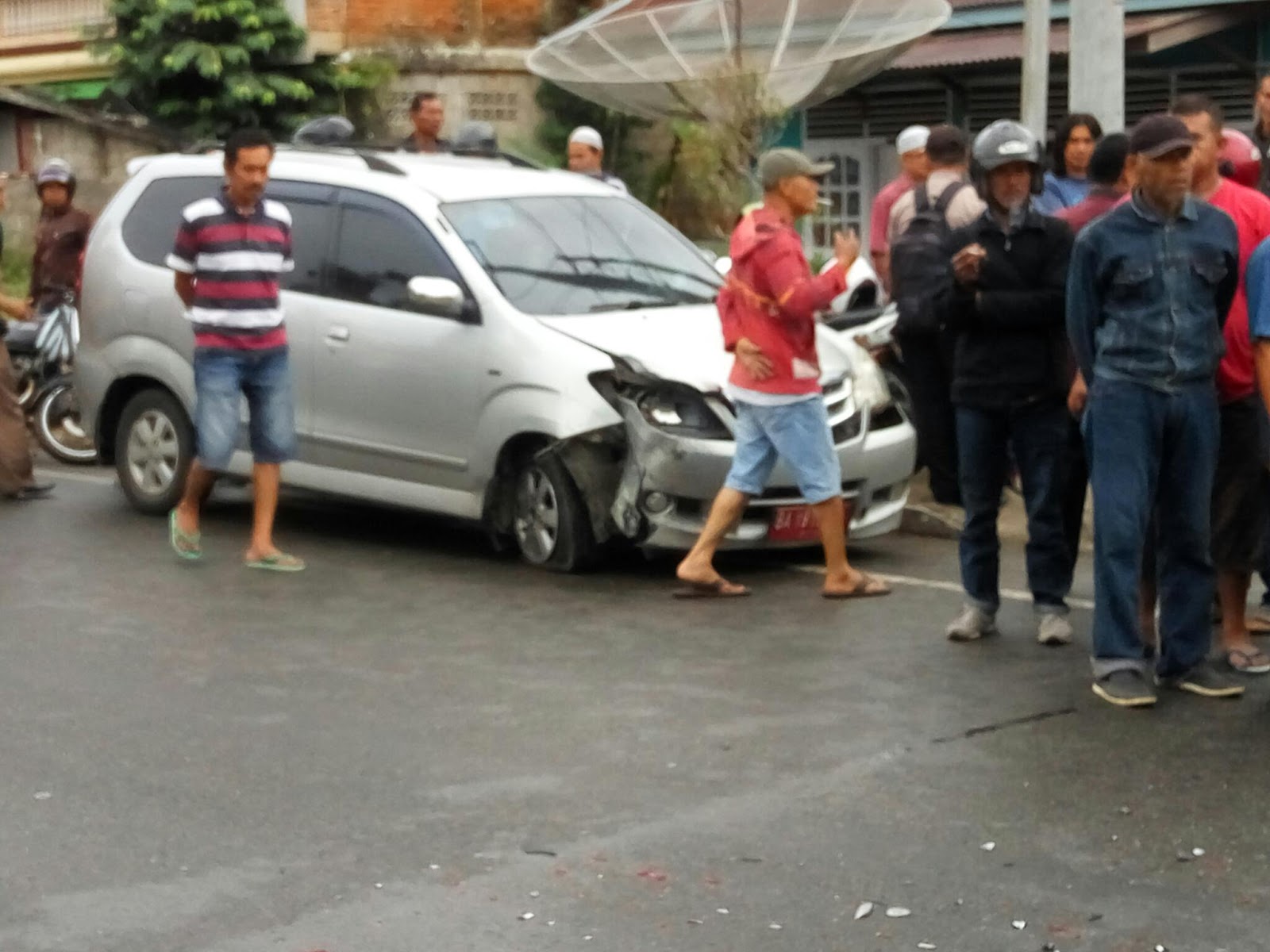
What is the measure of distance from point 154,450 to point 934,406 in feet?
12.7

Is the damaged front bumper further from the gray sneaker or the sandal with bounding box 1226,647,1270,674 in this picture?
the sandal with bounding box 1226,647,1270,674

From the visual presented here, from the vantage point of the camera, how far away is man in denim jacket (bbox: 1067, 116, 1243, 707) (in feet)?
23.5

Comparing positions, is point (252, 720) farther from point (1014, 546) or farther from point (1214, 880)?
point (1014, 546)

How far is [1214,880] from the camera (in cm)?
551

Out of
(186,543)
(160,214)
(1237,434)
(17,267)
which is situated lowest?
(186,543)

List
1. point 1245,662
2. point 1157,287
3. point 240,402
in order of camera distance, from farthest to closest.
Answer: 1. point 240,402
2. point 1245,662
3. point 1157,287

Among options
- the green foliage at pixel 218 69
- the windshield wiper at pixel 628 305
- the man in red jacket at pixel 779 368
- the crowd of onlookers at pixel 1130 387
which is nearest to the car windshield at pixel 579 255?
the windshield wiper at pixel 628 305

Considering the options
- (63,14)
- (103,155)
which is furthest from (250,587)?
(63,14)

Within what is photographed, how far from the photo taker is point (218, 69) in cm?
2600

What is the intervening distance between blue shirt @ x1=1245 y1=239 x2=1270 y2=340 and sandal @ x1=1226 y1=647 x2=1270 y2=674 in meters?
1.28

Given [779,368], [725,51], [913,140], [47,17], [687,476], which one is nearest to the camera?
[779,368]

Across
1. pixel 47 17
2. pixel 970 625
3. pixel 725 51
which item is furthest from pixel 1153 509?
pixel 47 17

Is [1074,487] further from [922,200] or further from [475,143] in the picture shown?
[475,143]

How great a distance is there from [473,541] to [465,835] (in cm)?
510
